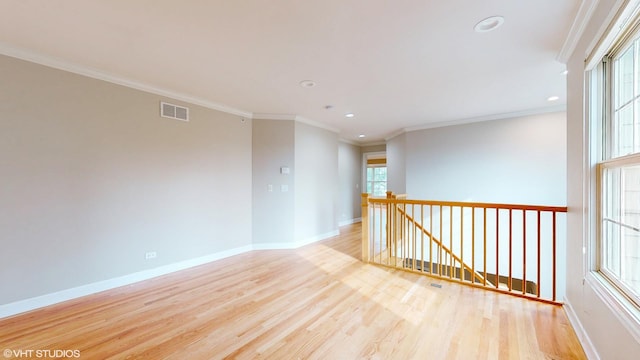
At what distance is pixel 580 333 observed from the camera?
1.90 meters

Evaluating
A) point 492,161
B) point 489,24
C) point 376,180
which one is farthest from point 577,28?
point 376,180

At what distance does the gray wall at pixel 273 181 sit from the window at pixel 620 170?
3.90 metres

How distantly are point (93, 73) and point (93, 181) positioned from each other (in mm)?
1222

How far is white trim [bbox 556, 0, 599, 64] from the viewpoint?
168 cm

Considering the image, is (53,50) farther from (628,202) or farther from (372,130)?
(372,130)

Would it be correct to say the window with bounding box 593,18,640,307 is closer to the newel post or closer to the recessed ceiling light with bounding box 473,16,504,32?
the recessed ceiling light with bounding box 473,16,504,32

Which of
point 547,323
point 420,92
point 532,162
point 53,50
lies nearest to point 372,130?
point 420,92

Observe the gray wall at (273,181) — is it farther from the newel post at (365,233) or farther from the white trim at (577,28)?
the white trim at (577,28)

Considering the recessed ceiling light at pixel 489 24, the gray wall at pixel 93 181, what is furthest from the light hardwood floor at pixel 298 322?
the recessed ceiling light at pixel 489 24

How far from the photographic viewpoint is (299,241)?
4855 mm

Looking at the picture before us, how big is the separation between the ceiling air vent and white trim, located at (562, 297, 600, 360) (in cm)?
476

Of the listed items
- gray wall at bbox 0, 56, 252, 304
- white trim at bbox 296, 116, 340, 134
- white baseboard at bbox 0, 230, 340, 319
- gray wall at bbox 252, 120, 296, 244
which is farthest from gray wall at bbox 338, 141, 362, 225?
gray wall at bbox 0, 56, 252, 304

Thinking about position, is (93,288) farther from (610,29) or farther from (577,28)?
(577,28)

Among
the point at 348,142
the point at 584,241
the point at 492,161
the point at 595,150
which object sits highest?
the point at 348,142
